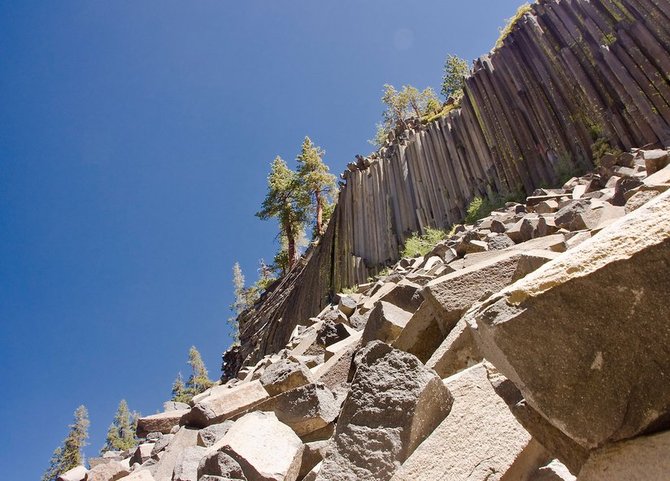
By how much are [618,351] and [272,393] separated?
134 inches

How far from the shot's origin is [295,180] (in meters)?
28.2

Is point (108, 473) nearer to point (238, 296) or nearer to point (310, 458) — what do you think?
point (310, 458)

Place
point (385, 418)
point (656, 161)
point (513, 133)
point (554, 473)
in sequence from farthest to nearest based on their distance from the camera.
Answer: point (513, 133)
point (656, 161)
point (385, 418)
point (554, 473)

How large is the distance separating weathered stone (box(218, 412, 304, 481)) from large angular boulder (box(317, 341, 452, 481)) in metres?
0.57

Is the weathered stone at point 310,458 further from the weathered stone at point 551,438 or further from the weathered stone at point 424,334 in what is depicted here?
the weathered stone at point 551,438

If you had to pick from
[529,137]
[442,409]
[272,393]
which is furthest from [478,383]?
[529,137]

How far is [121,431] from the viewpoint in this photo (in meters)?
43.5

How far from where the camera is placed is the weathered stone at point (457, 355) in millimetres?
2424

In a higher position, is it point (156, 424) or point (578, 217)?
point (578, 217)

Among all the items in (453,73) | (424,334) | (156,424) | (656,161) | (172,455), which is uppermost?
(453,73)

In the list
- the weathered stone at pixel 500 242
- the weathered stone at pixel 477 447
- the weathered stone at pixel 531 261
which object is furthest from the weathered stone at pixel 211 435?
the weathered stone at pixel 500 242

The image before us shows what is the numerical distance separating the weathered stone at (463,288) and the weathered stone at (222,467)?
143 cm

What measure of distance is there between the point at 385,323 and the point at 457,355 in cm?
113

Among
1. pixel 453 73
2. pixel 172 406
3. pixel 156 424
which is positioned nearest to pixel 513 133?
pixel 172 406
